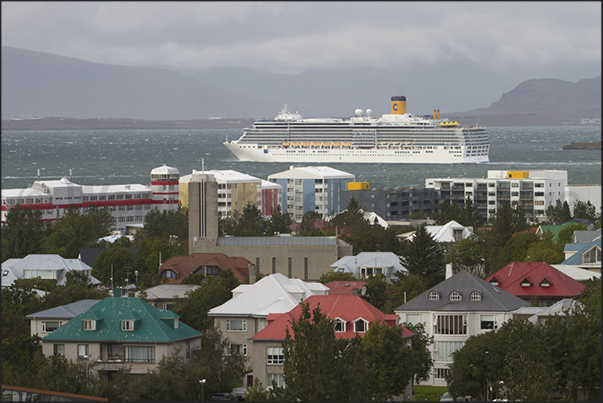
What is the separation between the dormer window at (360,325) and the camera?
31.4m

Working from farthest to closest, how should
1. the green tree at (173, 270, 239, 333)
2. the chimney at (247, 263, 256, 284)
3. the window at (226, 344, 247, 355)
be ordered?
the chimney at (247, 263, 256, 284)
the green tree at (173, 270, 239, 333)
the window at (226, 344, 247, 355)

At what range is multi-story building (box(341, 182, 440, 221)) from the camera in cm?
9812

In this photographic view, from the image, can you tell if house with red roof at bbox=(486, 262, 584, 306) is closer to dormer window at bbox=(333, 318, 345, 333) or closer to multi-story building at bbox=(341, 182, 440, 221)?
dormer window at bbox=(333, 318, 345, 333)

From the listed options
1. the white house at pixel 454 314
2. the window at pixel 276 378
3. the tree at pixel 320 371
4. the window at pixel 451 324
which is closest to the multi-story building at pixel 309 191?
the white house at pixel 454 314

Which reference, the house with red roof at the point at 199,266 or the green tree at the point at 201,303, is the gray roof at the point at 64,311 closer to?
the green tree at the point at 201,303

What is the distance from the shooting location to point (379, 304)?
4050 cm

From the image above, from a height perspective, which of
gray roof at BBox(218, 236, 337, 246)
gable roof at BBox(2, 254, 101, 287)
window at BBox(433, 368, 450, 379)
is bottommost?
window at BBox(433, 368, 450, 379)

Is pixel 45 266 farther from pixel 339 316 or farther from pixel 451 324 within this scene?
pixel 339 316

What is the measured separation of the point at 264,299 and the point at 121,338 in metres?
5.85

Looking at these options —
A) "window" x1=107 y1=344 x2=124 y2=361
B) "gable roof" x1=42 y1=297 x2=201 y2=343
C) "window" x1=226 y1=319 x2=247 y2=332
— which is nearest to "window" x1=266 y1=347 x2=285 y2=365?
"gable roof" x1=42 y1=297 x2=201 y2=343

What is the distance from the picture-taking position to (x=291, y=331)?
99.7 feet

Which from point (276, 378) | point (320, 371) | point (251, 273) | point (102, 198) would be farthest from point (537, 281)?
point (102, 198)

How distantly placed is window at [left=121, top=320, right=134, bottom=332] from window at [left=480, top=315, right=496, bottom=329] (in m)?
9.71

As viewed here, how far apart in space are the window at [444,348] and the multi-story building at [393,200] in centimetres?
6131
